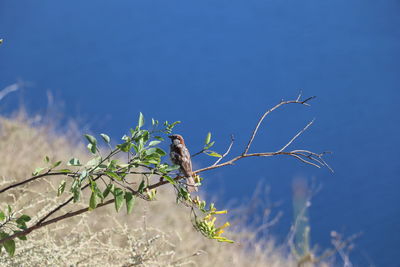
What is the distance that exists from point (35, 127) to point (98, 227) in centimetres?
166

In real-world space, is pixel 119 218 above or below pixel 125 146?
above

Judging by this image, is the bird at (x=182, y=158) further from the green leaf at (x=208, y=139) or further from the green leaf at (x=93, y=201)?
the green leaf at (x=93, y=201)

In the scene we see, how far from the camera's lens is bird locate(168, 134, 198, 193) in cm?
113

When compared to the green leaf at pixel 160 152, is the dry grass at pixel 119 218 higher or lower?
higher

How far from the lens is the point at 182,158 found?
1317mm

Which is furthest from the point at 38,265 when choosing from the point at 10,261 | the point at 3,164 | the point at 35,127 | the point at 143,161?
the point at 35,127

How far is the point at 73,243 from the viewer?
1.77 metres

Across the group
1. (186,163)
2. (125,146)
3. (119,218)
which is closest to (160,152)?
(125,146)

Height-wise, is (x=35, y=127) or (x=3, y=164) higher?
(x=35, y=127)

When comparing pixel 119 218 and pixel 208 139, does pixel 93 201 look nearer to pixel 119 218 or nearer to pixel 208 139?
pixel 208 139

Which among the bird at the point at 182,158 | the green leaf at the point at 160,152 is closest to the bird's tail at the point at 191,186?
the bird at the point at 182,158

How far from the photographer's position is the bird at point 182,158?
3.69 feet

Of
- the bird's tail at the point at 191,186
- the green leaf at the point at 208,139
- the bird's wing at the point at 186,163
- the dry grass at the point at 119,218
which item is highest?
the dry grass at the point at 119,218

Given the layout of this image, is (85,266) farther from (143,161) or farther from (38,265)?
(143,161)
